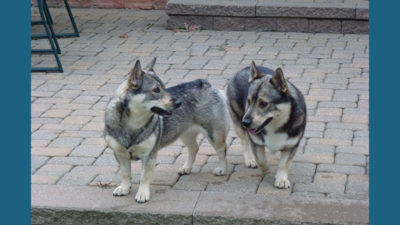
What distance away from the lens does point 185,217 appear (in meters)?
5.26

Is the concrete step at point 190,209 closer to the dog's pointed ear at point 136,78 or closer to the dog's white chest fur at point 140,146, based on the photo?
the dog's white chest fur at point 140,146

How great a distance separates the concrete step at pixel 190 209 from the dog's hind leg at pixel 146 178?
54 millimetres

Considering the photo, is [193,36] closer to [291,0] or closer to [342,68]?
[291,0]

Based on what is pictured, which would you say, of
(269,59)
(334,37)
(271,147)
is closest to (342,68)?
(269,59)

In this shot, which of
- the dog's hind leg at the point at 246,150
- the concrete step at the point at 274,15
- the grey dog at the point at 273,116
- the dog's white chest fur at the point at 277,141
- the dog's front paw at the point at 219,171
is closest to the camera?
the grey dog at the point at 273,116

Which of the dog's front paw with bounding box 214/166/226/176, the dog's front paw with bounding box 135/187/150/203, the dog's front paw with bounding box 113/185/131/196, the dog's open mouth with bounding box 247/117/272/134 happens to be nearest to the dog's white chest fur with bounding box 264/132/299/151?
the dog's open mouth with bounding box 247/117/272/134

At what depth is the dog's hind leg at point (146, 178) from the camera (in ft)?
17.9

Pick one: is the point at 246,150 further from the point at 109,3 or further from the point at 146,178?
the point at 109,3

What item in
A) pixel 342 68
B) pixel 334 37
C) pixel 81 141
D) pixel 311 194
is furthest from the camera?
pixel 334 37

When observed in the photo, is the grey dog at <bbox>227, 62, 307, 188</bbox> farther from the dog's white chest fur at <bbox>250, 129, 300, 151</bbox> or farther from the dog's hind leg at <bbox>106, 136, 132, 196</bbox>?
the dog's hind leg at <bbox>106, 136, 132, 196</bbox>

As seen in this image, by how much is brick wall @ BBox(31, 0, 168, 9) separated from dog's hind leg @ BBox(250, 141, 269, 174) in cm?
709

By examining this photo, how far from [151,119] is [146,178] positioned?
1.39 feet

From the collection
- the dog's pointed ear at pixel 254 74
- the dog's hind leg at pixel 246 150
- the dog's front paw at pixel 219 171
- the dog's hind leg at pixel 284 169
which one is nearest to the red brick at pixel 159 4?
the dog's hind leg at pixel 246 150

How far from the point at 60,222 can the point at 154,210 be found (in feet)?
2.20
